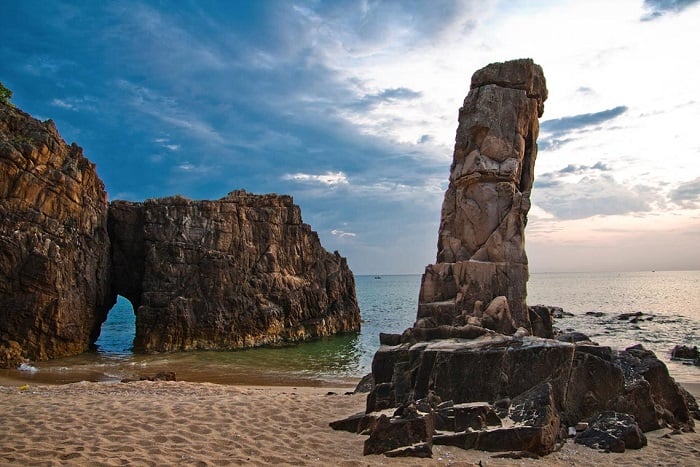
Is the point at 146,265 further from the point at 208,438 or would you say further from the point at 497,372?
the point at 497,372

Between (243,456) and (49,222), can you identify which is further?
(49,222)

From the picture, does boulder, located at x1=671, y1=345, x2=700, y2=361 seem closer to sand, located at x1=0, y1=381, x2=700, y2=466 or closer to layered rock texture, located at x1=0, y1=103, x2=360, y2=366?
sand, located at x1=0, y1=381, x2=700, y2=466

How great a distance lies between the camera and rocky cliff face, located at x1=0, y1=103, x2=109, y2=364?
2467 centimetres

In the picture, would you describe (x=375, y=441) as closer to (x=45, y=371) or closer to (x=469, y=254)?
(x=469, y=254)

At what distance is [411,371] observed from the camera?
9.76 metres

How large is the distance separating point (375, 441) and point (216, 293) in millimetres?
27835

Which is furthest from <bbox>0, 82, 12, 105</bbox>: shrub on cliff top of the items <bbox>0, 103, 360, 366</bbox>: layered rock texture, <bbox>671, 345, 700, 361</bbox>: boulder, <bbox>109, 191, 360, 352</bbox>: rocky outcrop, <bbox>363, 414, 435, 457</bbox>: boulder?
<bbox>671, 345, 700, 361</bbox>: boulder

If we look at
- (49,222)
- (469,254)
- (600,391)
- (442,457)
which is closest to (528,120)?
(469,254)

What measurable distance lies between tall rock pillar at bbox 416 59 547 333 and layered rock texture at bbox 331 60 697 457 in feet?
0.13

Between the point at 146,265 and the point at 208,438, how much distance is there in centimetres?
2692

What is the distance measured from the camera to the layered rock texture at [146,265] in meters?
25.2

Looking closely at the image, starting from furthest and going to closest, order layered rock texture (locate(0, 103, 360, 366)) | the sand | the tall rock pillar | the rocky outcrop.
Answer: the rocky outcrop → layered rock texture (locate(0, 103, 360, 366)) → the tall rock pillar → the sand

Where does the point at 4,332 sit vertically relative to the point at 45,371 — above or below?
above

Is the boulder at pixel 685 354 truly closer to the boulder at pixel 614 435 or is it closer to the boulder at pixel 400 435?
the boulder at pixel 614 435
